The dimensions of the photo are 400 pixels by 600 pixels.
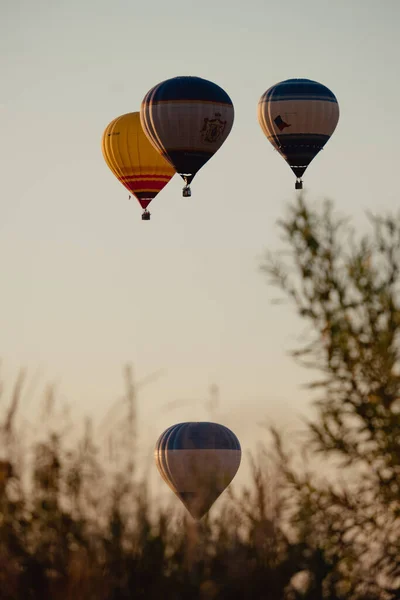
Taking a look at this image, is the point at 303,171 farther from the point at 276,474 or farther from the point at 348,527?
the point at 276,474

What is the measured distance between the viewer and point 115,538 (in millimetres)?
18234

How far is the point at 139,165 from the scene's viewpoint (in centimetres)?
6444

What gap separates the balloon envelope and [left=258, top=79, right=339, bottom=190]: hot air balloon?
14.7 ft

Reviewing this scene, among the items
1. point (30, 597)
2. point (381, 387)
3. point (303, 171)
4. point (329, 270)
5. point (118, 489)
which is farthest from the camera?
point (303, 171)

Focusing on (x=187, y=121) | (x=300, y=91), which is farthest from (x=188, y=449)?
(x=300, y=91)

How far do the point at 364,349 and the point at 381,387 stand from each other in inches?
27.1

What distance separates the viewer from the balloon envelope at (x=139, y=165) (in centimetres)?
6438

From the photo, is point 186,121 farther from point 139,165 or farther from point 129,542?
point 129,542

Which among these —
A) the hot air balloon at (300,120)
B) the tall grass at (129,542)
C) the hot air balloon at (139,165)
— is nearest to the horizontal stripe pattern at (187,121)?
the hot air balloon at (300,120)

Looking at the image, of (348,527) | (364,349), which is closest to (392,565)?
(348,527)

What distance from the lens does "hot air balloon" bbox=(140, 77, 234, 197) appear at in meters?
59.3

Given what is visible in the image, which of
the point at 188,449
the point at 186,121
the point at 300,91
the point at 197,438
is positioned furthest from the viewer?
the point at 300,91

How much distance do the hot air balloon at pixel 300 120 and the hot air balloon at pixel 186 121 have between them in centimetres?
319

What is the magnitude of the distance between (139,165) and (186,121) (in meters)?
5.95
